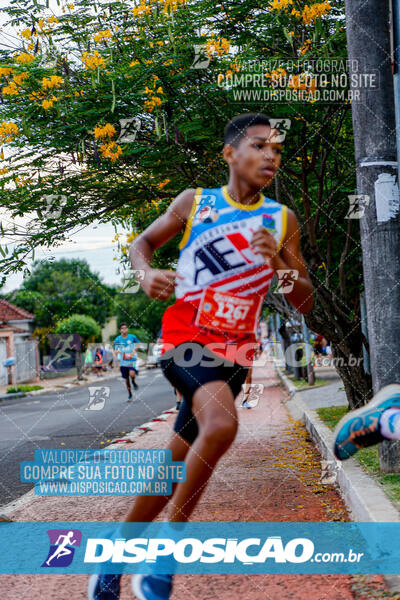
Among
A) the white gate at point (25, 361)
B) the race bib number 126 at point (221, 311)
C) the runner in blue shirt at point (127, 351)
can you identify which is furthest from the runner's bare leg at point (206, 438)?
the white gate at point (25, 361)

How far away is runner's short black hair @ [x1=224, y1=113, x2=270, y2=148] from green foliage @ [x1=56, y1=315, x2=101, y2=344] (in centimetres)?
3519

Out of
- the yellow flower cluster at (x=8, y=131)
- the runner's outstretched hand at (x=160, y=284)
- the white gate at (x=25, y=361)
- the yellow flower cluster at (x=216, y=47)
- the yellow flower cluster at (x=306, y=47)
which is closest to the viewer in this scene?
the runner's outstretched hand at (x=160, y=284)

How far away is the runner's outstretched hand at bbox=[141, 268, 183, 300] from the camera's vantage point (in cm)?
197

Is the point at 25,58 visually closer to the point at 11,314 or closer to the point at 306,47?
the point at 306,47

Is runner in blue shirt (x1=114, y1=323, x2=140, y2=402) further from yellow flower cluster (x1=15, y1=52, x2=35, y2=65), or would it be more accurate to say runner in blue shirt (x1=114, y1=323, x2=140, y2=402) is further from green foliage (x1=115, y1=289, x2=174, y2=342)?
yellow flower cluster (x1=15, y1=52, x2=35, y2=65)

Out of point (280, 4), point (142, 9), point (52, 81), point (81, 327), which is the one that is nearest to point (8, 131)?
point (52, 81)

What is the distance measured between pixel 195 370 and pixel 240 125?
Result: 0.74m

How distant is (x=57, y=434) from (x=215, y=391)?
894 cm

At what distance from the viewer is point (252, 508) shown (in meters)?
4.83

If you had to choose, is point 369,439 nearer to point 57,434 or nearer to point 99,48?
point 99,48

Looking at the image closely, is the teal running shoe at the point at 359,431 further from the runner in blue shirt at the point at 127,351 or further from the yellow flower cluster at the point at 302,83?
the runner in blue shirt at the point at 127,351

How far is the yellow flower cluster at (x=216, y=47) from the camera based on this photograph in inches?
227

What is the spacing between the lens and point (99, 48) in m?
5.64

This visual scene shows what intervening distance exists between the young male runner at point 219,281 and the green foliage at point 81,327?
3510 cm
